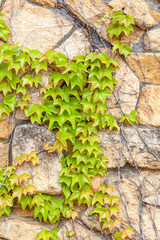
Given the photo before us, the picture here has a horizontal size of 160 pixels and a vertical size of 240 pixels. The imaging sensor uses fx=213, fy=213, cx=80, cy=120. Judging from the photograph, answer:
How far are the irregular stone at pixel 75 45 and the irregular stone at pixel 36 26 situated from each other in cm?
7

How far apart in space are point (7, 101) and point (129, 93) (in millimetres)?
1017

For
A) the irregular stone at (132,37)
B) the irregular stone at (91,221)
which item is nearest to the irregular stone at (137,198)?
the irregular stone at (91,221)

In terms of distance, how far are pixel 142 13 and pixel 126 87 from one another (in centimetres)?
61

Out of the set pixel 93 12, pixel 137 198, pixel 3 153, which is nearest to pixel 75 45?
pixel 93 12

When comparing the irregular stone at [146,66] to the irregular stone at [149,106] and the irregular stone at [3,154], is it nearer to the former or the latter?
the irregular stone at [149,106]

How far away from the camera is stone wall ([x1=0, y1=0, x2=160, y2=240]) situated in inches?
69.0

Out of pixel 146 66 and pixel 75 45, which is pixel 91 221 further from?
pixel 75 45

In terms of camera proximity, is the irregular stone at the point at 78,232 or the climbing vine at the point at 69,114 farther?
the irregular stone at the point at 78,232

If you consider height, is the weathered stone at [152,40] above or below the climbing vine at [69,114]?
above

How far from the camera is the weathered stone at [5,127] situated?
5.97ft

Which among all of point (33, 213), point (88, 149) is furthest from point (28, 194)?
point (88, 149)

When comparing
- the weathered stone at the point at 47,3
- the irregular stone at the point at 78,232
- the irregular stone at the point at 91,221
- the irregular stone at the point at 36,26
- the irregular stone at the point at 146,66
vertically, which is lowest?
the irregular stone at the point at 78,232

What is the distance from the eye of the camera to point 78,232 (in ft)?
6.06

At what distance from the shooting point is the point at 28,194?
1812mm
